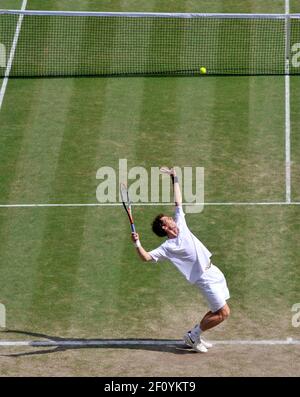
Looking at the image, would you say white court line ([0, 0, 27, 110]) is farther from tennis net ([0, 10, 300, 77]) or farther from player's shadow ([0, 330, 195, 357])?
player's shadow ([0, 330, 195, 357])

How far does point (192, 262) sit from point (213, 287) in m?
0.56

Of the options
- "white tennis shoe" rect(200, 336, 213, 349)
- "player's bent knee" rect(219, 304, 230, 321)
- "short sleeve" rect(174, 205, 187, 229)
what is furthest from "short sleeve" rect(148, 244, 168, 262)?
"white tennis shoe" rect(200, 336, 213, 349)

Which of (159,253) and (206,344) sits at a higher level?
(159,253)

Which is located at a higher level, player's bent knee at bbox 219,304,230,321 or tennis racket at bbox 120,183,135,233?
tennis racket at bbox 120,183,135,233

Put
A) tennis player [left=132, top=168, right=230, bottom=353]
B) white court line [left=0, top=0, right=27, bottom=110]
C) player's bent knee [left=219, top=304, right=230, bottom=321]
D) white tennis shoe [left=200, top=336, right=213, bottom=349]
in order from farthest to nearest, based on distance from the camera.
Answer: white court line [left=0, top=0, right=27, bottom=110]
white tennis shoe [left=200, top=336, right=213, bottom=349]
player's bent knee [left=219, top=304, right=230, bottom=321]
tennis player [left=132, top=168, right=230, bottom=353]

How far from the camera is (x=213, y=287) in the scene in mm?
18656

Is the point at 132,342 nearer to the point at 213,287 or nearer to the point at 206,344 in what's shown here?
the point at 206,344

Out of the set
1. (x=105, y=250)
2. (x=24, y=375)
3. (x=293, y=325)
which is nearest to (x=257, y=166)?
(x=105, y=250)

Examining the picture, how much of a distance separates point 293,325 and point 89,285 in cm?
417

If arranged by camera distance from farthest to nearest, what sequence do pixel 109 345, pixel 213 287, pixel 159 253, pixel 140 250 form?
pixel 109 345 → pixel 213 287 → pixel 159 253 → pixel 140 250

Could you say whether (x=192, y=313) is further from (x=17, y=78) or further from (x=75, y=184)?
(x=17, y=78)

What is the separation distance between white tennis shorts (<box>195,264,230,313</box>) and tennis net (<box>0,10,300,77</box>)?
12071 mm

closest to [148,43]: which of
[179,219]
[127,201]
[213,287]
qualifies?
[127,201]

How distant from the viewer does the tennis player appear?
18.5m
